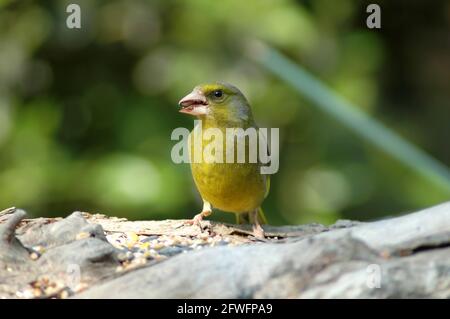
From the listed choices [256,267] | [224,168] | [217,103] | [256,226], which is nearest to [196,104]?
[217,103]

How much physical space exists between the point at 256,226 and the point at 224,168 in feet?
1.02

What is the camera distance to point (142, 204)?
16.1 feet

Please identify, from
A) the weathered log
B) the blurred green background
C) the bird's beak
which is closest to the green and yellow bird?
the bird's beak

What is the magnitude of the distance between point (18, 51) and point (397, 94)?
3.28 m

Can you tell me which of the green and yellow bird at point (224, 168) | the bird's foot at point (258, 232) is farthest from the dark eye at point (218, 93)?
the bird's foot at point (258, 232)

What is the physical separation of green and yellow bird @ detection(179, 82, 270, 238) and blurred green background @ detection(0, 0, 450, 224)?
107 centimetres

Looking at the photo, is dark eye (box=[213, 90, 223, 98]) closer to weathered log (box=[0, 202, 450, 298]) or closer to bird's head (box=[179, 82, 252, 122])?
bird's head (box=[179, 82, 252, 122])

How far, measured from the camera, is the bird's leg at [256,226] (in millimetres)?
3581

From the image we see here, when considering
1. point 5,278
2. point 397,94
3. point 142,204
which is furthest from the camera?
point 397,94

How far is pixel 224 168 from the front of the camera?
149 inches

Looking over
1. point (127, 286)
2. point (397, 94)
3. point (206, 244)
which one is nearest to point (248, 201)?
point (206, 244)

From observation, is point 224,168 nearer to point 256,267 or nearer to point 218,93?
point 218,93

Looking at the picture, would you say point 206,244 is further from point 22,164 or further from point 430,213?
point 22,164

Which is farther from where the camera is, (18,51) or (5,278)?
(18,51)
